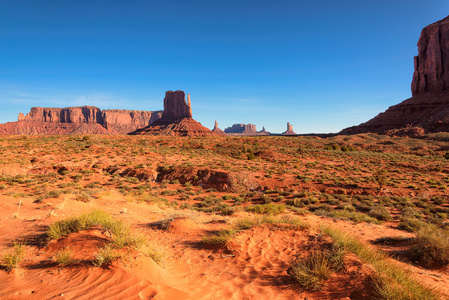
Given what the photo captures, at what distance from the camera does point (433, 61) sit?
275ft

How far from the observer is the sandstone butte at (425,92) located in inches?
2876

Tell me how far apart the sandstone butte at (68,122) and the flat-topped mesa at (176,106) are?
6185cm

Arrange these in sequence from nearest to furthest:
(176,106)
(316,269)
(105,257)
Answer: (316,269)
(105,257)
(176,106)

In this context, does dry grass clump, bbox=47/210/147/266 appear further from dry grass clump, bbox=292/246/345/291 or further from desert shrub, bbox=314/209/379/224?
desert shrub, bbox=314/209/379/224

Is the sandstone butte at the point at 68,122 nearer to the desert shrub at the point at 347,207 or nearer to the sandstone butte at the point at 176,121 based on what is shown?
the sandstone butte at the point at 176,121

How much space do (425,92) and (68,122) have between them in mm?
236215

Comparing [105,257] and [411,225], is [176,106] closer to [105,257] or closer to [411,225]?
[411,225]

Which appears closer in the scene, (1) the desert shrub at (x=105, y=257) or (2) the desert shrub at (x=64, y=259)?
(1) the desert shrub at (x=105, y=257)

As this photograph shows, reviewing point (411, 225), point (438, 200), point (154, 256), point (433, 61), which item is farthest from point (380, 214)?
point (433, 61)

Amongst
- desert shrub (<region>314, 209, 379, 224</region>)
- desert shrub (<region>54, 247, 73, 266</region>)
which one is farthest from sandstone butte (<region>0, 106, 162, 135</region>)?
desert shrub (<region>54, 247, 73, 266</region>)

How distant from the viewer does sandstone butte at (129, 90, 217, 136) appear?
387ft

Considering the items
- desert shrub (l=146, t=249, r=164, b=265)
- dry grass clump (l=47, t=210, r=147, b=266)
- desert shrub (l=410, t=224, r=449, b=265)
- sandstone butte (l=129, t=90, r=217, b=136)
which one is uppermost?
sandstone butte (l=129, t=90, r=217, b=136)

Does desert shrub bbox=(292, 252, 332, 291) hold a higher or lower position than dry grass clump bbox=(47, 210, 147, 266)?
lower

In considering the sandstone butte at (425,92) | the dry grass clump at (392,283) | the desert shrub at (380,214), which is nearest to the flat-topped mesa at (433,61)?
the sandstone butte at (425,92)
